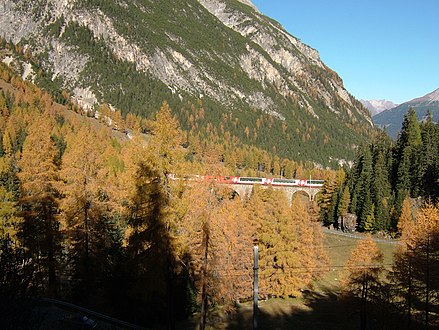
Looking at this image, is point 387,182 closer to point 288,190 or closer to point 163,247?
point 288,190

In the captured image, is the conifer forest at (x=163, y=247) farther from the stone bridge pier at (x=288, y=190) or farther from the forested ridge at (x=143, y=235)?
the stone bridge pier at (x=288, y=190)

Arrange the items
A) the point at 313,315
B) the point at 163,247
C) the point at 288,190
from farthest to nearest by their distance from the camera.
A: the point at 288,190 < the point at 313,315 < the point at 163,247

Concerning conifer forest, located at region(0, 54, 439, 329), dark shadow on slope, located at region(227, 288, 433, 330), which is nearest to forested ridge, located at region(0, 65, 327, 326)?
conifer forest, located at region(0, 54, 439, 329)

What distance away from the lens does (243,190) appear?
8762 centimetres

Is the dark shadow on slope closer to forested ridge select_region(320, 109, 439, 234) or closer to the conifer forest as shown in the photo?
the conifer forest

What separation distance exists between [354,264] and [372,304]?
9.31ft

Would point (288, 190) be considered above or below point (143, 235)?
above

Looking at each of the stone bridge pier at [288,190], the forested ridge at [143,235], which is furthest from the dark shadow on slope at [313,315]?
the stone bridge pier at [288,190]

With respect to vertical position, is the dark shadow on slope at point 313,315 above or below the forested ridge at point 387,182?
below

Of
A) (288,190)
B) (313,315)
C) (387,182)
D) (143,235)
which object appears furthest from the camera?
(288,190)

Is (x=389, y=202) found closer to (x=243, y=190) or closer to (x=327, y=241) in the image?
(x=327, y=241)

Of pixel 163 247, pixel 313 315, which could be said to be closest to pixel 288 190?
pixel 313 315

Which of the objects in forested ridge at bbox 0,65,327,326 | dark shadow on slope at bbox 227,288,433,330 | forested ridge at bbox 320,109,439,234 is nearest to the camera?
forested ridge at bbox 0,65,327,326

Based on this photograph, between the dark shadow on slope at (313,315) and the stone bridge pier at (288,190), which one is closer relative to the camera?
the dark shadow on slope at (313,315)
